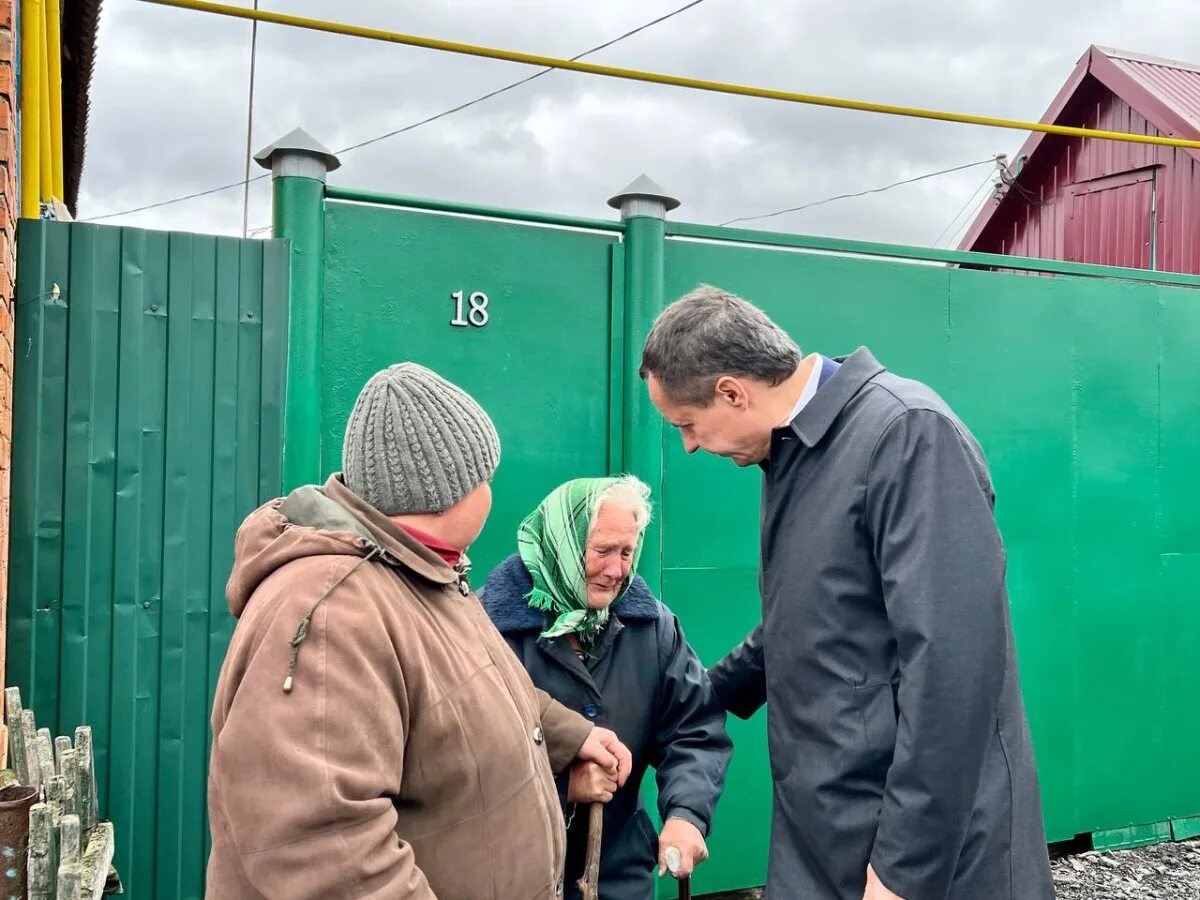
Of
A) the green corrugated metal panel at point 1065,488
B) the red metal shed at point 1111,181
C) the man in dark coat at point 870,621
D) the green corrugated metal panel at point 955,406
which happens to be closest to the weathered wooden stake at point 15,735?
the green corrugated metal panel at point 955,406

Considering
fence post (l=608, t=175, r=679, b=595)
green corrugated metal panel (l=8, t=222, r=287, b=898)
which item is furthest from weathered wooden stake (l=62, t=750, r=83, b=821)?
fence post (l=608, t=175, r=679, b=595)

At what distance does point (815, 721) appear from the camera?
1774mm

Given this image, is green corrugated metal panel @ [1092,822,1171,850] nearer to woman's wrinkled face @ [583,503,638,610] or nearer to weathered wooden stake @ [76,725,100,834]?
woman's wrinkled face @ [583,503,638,610]

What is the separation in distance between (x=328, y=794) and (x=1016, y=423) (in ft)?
11.5

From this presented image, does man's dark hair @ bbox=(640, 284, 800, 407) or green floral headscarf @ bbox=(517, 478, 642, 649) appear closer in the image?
man's dark hair @ bbox=(640, 284, 800, 407)

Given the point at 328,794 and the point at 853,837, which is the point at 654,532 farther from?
the point at 328,794

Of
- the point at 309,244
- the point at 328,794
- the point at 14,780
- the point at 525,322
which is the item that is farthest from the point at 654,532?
the point at 328,794

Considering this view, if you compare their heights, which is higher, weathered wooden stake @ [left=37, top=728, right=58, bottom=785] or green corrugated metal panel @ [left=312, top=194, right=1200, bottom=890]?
green corrugated metal panel @ [left=312, top=194, right=1200, bottom=890]

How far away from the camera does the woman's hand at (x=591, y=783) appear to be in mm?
2014

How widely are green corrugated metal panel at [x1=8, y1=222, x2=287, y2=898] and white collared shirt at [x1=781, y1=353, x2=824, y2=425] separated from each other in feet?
5.87

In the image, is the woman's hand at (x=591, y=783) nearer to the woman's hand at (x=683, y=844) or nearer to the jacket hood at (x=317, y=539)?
the woman's hand at (x=683, y=844)

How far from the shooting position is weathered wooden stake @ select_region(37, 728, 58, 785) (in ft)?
7.28

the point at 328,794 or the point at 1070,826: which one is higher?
the point at 328,794

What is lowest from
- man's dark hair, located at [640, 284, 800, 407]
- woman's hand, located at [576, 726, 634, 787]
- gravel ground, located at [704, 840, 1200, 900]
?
gravel ground, located at [704, 840, 1200, 900]
